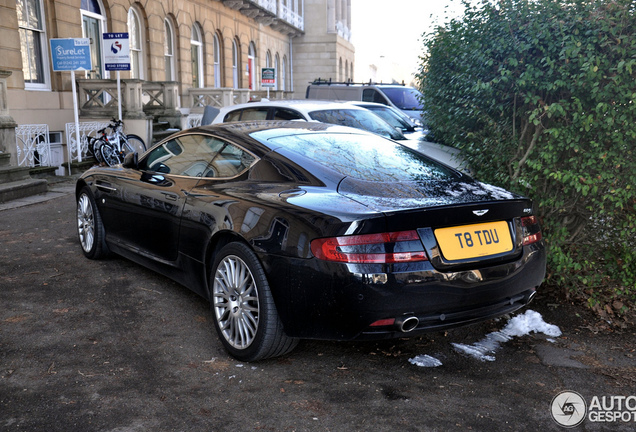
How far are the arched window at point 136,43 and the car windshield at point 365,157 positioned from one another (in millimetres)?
17619

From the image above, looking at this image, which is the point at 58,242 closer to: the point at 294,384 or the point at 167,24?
the point at 294,384

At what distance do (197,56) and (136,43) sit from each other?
22.1ft

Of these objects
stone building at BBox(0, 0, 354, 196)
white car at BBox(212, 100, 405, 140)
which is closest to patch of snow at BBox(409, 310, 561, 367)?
white car at BBox(212, 100, 405, 140)

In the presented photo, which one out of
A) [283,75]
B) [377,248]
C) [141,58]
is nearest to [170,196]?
[377,248]

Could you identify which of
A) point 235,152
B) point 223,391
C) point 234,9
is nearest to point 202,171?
point 235,152

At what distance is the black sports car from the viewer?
10.8 feet

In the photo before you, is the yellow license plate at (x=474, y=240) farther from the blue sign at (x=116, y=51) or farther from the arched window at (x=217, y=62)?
the arched window at (x=217, y=62)

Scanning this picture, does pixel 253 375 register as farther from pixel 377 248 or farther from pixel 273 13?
pixel 273 13

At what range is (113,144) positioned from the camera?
49.0ft

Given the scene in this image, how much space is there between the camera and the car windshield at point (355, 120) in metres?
9.03

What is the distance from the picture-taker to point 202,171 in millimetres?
4602

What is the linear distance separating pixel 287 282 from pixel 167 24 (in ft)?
75.1

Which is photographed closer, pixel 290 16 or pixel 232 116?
pixel 232 116

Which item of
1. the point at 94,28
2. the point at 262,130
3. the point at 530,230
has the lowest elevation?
the point at 530,230
